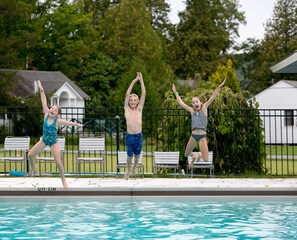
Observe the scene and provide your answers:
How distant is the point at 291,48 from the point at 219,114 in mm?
49374

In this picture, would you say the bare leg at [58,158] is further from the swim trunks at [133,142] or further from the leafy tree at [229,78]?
the leafy tree at [229,78]

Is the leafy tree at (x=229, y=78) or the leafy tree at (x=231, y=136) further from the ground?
the leafy tree at (x=229, y=78)

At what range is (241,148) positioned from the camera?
19.8 metres

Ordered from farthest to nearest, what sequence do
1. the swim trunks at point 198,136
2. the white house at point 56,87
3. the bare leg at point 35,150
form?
1. the white house at point 56,87
2. the bare leg at point 35,150
3. the swim trunks at point 198,136

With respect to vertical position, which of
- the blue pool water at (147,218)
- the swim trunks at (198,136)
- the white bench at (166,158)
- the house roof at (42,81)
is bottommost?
the blue pool water at (147,218)

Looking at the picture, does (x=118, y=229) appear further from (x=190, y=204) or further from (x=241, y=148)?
(x=241, y=148)

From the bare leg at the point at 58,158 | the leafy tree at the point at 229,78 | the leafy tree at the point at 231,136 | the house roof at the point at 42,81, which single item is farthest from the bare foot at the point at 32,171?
the house roof at the point at 42,81

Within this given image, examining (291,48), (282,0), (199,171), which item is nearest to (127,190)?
(199,171)

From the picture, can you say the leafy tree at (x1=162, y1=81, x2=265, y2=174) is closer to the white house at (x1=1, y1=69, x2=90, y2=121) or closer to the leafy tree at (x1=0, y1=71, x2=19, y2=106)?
the leafy tree at (x1=0, y1=71, x2=19, y2=106)

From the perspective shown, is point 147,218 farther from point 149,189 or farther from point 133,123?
point 133,123

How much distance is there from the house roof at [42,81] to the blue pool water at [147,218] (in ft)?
141

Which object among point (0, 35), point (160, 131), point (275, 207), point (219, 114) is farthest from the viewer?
point (0, 35)

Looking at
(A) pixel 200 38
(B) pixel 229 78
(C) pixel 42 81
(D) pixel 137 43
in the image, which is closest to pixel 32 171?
(B) pixel 229 78

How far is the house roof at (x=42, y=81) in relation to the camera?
57.7 meters
